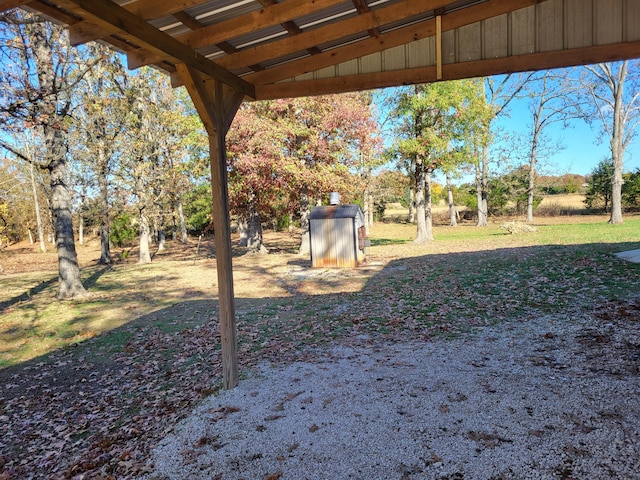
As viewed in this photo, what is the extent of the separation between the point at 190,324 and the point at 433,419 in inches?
207

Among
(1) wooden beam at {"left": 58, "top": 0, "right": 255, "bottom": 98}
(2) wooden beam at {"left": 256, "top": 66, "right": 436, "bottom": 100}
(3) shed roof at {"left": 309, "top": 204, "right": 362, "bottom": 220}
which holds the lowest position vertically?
(3) shed roof at {"left": 309, "top": 204, "right": 362, "bottom": 220}

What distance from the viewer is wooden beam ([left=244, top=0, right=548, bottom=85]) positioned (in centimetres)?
398

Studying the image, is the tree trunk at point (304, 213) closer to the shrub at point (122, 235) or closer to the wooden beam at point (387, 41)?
the wooden beam at point (387, 41)

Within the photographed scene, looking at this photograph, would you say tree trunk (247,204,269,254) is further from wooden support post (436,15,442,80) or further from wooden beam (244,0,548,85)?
wooden support post (436,15,442,80)

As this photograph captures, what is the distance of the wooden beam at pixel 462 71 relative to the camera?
151 inches

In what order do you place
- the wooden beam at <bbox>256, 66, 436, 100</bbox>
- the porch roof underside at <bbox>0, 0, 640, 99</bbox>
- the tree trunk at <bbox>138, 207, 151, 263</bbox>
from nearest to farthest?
the porch roof underside at <bbox>0, 0, 640, 99</bbox> < the wooden beam at <bbox>256, 66, 436, 100</bbox> < the tree trunk at <bbox>138, 207, 151, 263</bbox>

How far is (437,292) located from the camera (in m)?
7.73

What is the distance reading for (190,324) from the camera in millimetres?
7141

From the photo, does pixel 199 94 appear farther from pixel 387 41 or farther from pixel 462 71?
pixel 462 71

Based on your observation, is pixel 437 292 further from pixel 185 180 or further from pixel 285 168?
pixel 185 180

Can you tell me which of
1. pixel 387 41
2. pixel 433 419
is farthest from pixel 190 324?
pixel 387 41

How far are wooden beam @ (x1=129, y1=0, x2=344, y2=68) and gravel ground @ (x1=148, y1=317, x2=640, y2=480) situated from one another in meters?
3.00

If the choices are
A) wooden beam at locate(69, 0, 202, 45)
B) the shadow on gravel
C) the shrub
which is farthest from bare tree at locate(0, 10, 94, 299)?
the shrub

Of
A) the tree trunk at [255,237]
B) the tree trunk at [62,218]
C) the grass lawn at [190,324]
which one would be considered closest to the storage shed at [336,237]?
the grass lawn at [190,324]
